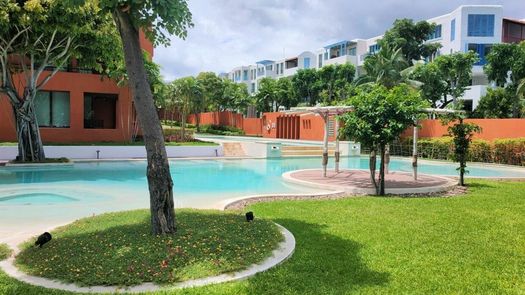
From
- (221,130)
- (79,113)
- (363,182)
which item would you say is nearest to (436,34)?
(221,130)

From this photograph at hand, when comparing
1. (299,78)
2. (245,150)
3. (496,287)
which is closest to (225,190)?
(496,287)

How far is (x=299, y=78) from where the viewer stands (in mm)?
55656

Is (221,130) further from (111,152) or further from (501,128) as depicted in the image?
(501,128)

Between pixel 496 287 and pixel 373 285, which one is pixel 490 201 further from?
pixel 373 285

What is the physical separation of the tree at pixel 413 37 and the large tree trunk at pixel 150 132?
146 feet

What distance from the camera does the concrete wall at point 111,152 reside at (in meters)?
20.9

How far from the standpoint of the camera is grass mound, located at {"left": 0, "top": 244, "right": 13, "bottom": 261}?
5.68 meters

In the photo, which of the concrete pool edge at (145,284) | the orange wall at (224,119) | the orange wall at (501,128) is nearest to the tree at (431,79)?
the orange wall at (501,128)

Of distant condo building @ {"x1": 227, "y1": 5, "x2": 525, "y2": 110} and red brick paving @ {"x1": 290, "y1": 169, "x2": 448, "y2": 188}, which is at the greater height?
distant condo building @ {"x1": 227, "y1": 5, "x2": 525, "y2": 110}

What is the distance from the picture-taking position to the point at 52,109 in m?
25.2

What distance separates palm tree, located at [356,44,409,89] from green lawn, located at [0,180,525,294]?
2222 cm

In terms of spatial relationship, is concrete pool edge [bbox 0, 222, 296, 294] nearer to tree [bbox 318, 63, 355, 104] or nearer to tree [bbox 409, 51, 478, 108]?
tree [bbox 409, 51, 478, 108]

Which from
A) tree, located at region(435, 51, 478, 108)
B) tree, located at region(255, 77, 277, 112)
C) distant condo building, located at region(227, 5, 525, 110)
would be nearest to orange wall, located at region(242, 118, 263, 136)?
tree, located at region(255, 77, 277, 112)

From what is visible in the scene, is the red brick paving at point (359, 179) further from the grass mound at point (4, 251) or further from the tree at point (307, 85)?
the tree at point (307, 85)
